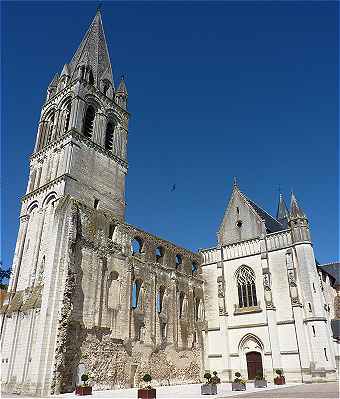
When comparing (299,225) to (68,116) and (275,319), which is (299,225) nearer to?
(275,319)

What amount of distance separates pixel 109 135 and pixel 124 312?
1520 centimetres

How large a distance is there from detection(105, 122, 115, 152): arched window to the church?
0.34ft

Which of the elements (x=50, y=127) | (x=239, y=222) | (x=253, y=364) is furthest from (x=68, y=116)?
(x=253, y=364)

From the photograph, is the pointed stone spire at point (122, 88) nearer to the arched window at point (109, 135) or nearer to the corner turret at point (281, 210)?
the arched window at point (109, 135)

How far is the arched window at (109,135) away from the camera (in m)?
29.8

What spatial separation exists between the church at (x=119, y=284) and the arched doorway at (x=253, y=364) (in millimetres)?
72

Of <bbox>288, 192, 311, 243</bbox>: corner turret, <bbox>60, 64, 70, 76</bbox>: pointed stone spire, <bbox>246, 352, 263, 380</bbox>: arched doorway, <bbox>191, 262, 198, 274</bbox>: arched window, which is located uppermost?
<bbox>60, 64, 70, 76</bbox>: pointed stone spire

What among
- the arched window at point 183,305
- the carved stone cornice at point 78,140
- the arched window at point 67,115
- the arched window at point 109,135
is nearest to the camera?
the carved stone cornice at point 78,140

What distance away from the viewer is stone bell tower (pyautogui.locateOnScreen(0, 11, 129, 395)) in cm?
1756

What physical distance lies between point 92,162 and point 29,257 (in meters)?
8.06

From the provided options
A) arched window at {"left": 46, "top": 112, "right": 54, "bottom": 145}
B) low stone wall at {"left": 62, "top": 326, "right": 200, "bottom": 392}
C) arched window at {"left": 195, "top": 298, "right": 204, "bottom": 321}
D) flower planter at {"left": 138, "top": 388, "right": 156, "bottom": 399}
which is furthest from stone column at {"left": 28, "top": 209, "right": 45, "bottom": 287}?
arched window at {"left": 195, "top": 298, "right": 204, "bottom": 321}

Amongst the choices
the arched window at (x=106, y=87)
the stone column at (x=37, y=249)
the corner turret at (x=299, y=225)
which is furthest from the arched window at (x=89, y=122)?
the corner turret at (x=299, y=225)

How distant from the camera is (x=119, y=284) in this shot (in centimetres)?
2198

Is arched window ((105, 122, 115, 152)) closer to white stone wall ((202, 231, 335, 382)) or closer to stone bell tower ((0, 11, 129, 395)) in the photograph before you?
stone bell tower ((0, 11, 129, 395))
